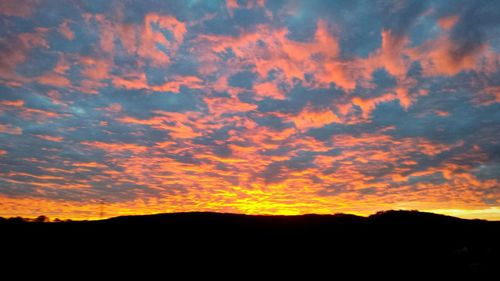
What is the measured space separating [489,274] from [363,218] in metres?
11.3

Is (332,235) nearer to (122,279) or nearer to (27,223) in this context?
(122,279)

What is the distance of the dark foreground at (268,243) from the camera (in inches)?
827

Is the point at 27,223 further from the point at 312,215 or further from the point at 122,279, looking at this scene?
the point at 312,215

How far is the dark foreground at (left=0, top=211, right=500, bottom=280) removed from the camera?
827 inches

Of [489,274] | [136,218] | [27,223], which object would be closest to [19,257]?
[27,223]

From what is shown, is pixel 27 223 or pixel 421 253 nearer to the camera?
pixel 421 253

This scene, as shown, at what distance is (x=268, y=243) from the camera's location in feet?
79.8

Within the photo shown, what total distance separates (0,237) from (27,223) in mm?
3026

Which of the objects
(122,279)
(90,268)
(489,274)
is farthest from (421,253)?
(90,268)

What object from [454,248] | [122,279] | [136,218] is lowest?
[122,279]

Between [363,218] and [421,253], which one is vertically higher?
[363,218]

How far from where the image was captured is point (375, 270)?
21125 mm

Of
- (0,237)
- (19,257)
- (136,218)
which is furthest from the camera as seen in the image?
(136,218)

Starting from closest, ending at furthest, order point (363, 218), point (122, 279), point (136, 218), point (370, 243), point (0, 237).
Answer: point (122, 279) → point (0, 237) → point (370, 243) → point (136, 218) → point (363, 218)
